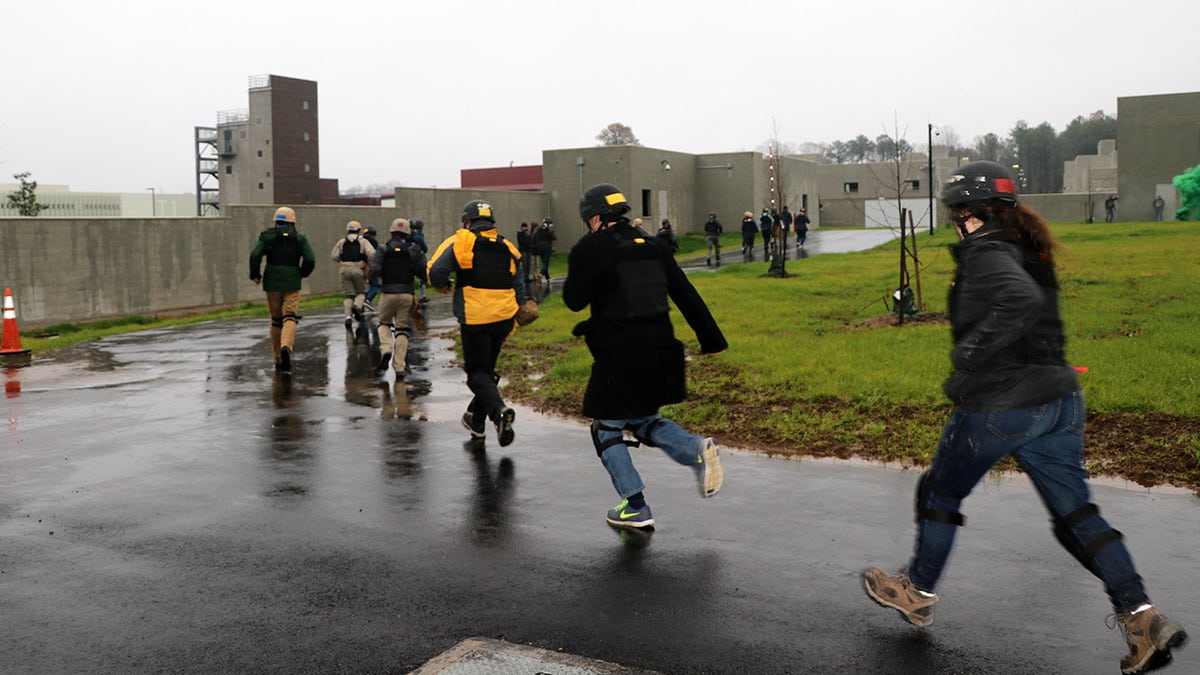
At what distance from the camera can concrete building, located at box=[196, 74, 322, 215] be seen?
9506 cm

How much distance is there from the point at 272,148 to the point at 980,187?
96.9m

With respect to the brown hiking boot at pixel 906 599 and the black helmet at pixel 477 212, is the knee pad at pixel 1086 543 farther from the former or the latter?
the black helmet at pixel 477 212

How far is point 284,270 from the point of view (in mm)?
12859

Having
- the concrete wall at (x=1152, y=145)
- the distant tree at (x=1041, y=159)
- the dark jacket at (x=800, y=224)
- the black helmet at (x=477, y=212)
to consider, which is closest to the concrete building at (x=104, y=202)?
the dark jacket at (x=800, y=224)

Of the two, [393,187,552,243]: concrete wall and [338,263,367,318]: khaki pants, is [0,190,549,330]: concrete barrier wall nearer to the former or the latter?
[393,187,552,243]: concrete wall

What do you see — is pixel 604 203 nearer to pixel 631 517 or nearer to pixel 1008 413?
pixel 631 517

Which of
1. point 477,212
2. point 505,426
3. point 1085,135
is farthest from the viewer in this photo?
point 1085,135

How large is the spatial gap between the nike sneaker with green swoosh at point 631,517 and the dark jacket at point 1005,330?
2210 mm

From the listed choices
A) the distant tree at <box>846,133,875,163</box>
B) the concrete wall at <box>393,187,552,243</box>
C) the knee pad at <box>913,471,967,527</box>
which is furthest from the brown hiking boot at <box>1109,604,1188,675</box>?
the distant tree at <box>846,133,875,163</box>

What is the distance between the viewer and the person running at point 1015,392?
13.4ft

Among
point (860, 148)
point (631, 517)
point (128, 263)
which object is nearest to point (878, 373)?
point (631, 517)

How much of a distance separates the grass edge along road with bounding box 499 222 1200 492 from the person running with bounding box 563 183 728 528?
2.19m

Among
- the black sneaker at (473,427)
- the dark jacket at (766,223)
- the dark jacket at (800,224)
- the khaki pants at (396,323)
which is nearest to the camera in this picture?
the black sneaker at (473,427)

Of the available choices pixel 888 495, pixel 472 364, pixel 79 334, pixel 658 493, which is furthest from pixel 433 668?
pixel 79 334
